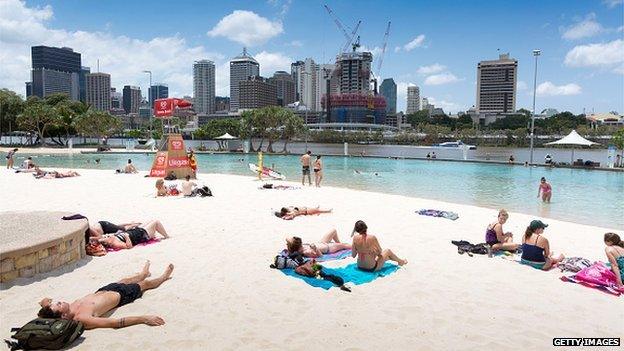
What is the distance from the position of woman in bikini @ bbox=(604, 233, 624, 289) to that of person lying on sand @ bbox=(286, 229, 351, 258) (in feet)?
13.6

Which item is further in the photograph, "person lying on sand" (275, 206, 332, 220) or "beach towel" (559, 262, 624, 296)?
"person lying on sand" (275, 206, 332, 220)

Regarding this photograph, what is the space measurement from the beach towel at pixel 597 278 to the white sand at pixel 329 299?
0.19 meters

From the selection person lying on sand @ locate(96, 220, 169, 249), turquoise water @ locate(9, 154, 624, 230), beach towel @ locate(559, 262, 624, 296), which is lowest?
turquoise water @ locate(9, 154, 624, 230)

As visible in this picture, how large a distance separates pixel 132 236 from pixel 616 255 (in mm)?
8084

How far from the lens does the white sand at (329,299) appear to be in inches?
188

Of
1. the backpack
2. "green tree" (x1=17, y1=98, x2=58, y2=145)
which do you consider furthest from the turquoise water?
"green tree" (x1=17, y1=98, x2=58, y2=145)

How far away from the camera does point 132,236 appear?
842cm

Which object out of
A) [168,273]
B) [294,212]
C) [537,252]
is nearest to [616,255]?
[537,252]

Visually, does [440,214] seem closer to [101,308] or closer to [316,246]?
[316,246]

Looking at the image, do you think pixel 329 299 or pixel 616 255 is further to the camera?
pixel 616 255

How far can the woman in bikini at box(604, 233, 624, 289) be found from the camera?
6.57 m

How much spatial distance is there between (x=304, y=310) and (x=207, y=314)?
3.79ft

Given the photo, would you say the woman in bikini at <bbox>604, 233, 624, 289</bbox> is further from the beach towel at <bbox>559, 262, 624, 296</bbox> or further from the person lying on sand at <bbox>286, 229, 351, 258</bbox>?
the person lying on sand at <bbox>286, 229, 351, 258</bbox>

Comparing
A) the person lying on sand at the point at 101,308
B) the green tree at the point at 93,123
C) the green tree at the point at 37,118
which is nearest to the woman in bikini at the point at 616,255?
the person lying on sand at the point at 101,308
